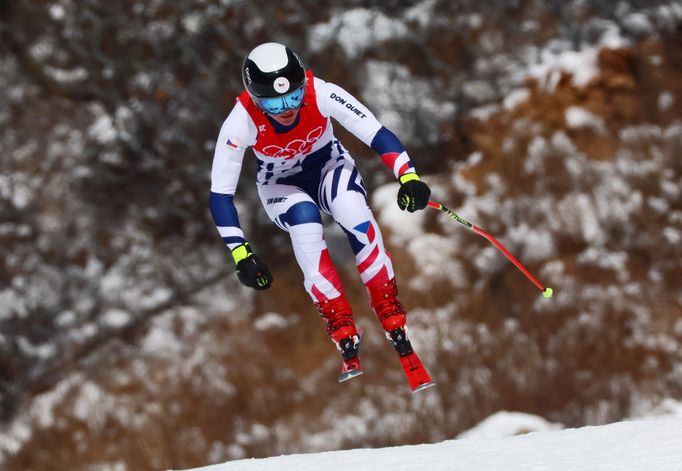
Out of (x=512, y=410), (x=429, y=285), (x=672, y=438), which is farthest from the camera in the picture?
(x=429, y=285)

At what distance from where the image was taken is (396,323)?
5.11 metres

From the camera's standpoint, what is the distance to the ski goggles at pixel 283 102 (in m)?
4.64

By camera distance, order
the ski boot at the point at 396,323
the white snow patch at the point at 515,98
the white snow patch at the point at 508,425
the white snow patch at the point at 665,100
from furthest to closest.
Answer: the white snow patch at the point at 515,98 < the white snow patch at the point at 665,100 < the white snow patch at the point at 508,425 < the ski boot at the point at 396,323

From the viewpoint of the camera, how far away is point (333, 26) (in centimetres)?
975

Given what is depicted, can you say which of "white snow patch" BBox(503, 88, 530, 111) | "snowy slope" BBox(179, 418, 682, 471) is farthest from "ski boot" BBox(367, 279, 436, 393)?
"white snow patch" BBox(503, 88, 530, 111)

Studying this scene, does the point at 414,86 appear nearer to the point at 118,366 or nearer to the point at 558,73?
the point at 558,73

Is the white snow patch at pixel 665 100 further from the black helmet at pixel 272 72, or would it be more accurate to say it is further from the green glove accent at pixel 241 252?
the green glove accent at pixel 241 252

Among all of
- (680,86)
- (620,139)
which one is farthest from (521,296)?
(680,86)

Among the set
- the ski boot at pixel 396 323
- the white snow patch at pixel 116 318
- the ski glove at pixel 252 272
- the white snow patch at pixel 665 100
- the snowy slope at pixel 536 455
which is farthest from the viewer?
the white snow patch at pixel 116 318

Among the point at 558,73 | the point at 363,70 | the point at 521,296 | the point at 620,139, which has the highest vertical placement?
the point at 363,70

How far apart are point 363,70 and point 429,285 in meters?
2.36

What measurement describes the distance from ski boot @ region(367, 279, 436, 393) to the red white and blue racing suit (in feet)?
0.21

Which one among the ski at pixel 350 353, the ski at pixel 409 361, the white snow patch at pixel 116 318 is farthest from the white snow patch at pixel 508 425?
the white snow patch at pixel 116 318

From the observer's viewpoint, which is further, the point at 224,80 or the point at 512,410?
the point at 224,80
